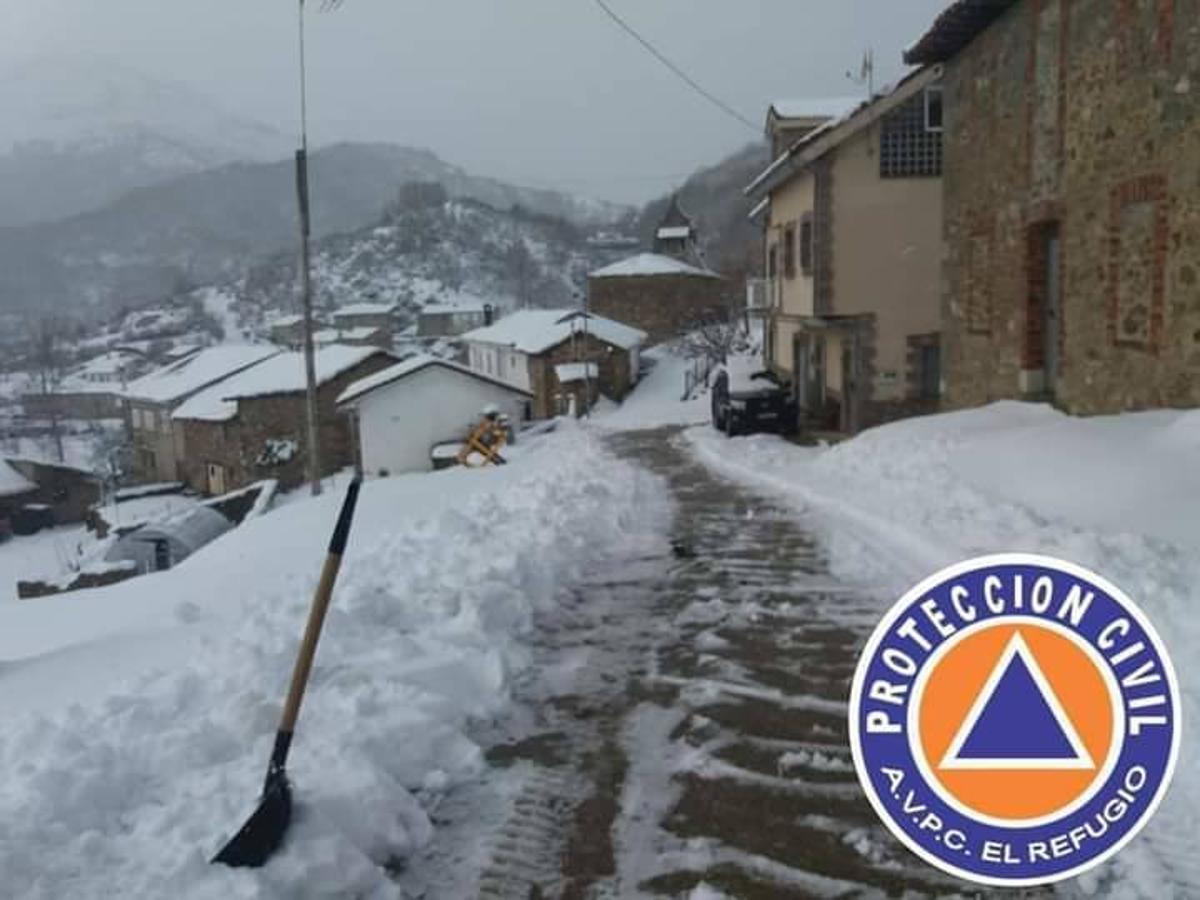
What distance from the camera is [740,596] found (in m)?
7.95

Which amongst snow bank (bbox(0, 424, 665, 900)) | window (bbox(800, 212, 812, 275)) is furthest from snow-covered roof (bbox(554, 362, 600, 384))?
snow bank (bbox(0, 424, 665, 900))

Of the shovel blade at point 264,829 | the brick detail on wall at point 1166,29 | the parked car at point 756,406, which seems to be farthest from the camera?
the parked car at point 756,406

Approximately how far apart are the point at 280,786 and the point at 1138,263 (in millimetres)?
10031

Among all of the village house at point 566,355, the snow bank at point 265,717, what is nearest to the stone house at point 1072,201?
the snow bank at point 265,717

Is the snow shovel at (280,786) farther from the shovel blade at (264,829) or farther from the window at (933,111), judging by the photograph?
the window at (933,111)

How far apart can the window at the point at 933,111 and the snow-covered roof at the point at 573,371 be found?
1020 inches

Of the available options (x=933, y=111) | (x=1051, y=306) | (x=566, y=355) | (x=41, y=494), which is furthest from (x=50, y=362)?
(x=1051, y=306)

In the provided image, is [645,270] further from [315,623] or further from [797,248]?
[315,623]

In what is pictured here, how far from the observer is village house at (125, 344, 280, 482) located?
54994 mm

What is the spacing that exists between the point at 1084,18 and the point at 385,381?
27750 mm

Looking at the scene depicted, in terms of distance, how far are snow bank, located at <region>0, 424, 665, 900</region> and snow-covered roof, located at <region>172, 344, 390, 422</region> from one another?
35454 millimetres

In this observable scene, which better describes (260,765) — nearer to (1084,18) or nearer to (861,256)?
(1084,18)

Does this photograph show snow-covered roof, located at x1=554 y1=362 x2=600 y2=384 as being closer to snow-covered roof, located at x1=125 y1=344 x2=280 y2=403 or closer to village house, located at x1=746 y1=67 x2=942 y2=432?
snow-covered roof, located at x1=125 y1=344 x2=280 y2=403

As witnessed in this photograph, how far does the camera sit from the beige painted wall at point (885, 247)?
21.2 m
